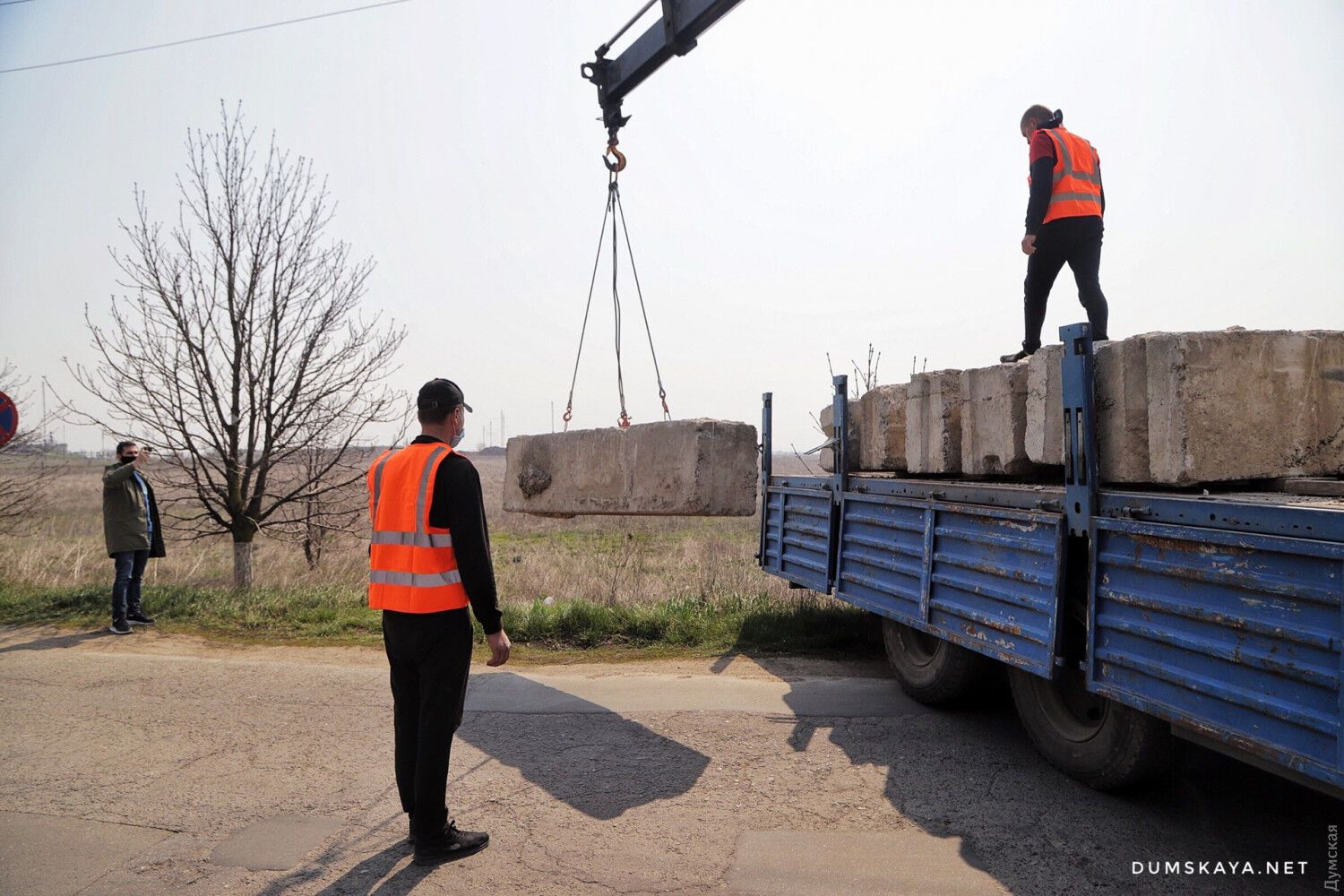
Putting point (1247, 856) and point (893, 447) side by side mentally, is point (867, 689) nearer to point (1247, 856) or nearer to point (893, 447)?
point (893, 447)

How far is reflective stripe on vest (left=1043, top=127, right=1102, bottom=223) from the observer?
5184 millimetres

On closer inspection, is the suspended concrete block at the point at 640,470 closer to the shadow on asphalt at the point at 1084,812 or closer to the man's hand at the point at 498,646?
the shadow on asphalt at the point at 1084,812

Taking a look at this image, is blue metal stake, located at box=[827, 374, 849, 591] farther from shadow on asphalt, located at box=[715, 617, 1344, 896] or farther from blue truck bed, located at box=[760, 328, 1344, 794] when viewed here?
shadow on asphalt, located at box=[715, 617, 1344, 896]

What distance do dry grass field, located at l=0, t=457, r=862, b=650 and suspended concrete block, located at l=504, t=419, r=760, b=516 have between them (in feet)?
4.63

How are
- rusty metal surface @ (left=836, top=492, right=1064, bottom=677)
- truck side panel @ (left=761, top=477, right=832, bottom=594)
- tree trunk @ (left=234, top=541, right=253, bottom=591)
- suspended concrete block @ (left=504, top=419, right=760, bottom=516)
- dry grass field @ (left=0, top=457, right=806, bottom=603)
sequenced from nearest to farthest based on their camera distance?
A: rusty metal surface @ (left=836, top=492, right=1064, bottom=677)
suspended concrete block @ (left=504, top=419, right=760, bottom=516)
truck side panel @ (left=761, top=477, right=832, bottom=594)
dry grass field @ (left=0, top=457, right=806, bottom=603)
tree trunk @ (left=234, top=541, right=253, bottom=591)

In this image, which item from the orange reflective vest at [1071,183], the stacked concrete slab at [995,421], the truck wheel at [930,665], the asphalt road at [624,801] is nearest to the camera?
the asphalt road at [624,801]

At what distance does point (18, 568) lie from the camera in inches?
437

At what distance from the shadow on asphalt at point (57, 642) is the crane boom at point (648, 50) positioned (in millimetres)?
6801

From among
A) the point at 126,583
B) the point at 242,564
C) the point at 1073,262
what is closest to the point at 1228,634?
the point at 1073,262

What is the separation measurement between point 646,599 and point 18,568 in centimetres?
878

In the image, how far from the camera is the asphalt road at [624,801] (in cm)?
327
